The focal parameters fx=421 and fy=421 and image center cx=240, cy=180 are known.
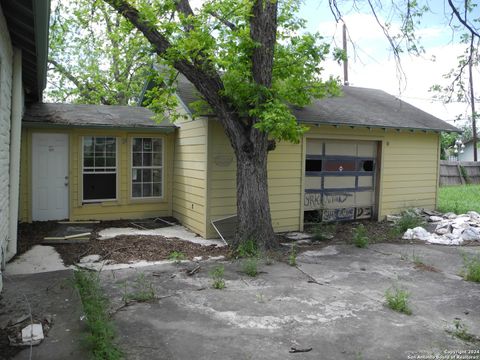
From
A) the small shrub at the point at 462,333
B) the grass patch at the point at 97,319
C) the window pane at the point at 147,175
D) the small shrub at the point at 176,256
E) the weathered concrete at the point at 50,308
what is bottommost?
the small shrub at the point at 176,256

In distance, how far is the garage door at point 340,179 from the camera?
10133 mm

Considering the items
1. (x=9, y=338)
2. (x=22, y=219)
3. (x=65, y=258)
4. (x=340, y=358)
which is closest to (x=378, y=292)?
(x=340, y=358)

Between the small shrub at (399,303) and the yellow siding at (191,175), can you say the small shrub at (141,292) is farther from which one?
the yellow siding at (191,175)

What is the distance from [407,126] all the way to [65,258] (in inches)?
339

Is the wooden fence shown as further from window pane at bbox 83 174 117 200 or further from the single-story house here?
window pane at bbox 83 174 117 200

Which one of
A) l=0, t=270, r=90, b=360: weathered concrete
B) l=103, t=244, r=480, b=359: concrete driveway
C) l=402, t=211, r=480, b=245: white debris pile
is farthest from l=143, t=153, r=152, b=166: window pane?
l=402, t=211, r=480, b=245: white debris pile

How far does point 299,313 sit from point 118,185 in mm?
Answer: 6921

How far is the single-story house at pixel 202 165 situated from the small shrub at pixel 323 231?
41cm

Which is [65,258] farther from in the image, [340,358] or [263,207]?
[340,358]

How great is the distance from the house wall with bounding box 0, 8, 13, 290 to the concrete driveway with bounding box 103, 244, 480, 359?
5.07ft

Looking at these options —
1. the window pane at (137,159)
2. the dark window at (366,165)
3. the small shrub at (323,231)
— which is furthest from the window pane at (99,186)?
the dark window at (366,165)

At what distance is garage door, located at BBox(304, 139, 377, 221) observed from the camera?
10.1 m

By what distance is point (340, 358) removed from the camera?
3.64 meters

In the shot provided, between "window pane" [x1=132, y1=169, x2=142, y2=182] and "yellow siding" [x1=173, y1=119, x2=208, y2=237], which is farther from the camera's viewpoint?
"window pane" [x1=132, y1=169, x2=142, y2=182]
